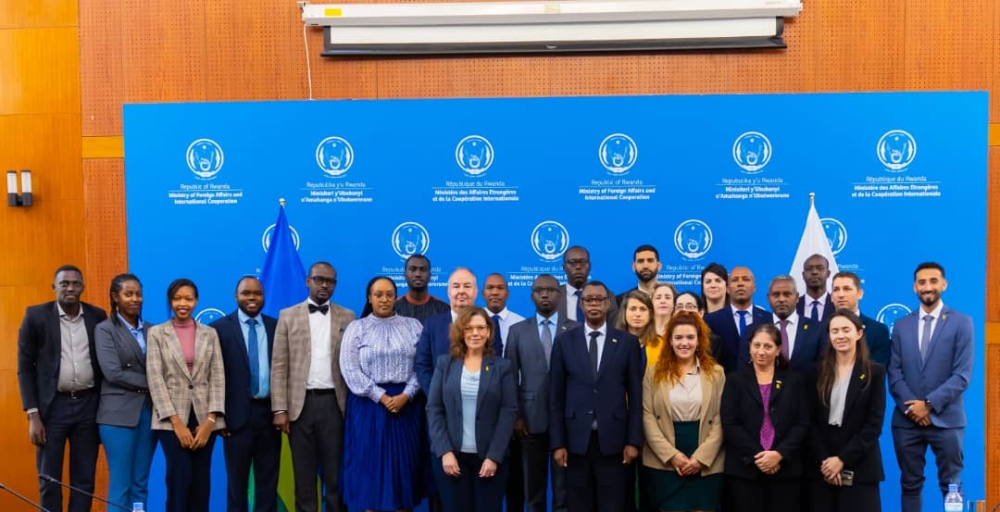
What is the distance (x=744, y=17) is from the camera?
21.6 feet

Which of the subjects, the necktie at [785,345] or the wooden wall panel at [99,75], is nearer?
the necktie at [785,345]

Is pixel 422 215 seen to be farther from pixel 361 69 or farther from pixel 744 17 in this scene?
pixel 744 17

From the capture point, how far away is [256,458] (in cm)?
545

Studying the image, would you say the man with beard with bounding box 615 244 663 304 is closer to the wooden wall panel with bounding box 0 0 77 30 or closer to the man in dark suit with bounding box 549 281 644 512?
the man in dark suit with bounding box 549 281 644 512

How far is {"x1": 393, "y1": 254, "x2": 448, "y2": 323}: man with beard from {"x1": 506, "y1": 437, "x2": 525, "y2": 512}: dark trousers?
90 cm

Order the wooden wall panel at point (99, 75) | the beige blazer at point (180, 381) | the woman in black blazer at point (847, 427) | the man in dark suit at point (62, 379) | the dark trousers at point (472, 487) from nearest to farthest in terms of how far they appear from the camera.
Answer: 1. the woman in black blazer at point (847, 427)
2. the dark trousers at point (472, 487)
3. the beige blazer at point (180, 381)
4. the man in dark suit at point (62, 379)
5. the wooden wall panel at point (99, 75)

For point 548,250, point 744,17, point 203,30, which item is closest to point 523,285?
point 548,250

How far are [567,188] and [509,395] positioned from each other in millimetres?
2099

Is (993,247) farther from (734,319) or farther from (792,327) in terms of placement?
(734,319)

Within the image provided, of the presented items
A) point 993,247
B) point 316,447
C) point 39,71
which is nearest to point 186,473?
point 316,447

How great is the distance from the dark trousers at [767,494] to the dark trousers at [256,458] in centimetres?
250

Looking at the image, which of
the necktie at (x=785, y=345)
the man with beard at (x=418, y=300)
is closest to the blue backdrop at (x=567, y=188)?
the man with beard at (x=418, y=300)

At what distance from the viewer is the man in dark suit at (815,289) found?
567 centimetres

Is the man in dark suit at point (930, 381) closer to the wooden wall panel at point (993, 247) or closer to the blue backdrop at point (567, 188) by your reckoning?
the blue backdrop at point (567, 188)
